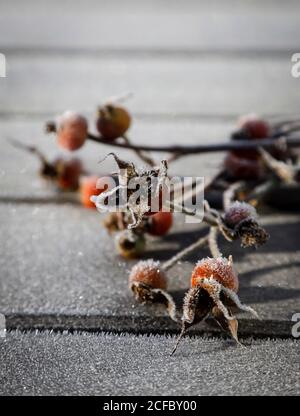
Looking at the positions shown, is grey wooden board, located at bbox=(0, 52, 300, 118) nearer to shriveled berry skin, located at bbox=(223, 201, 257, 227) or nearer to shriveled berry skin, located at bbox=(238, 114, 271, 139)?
shriveled berry skin, located at bbox=(238, 114, 271, 139)

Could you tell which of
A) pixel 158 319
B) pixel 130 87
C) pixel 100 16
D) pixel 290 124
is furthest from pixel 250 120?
pixel 100 16

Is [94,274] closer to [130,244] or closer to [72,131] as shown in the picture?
[130,244]

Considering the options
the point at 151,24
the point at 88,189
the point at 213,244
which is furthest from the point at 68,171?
the point at 151,24

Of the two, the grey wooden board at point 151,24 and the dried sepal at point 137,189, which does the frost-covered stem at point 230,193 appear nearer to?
the dried sepal at point 137,189

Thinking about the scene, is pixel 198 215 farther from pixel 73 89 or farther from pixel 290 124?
pixel 73 89
